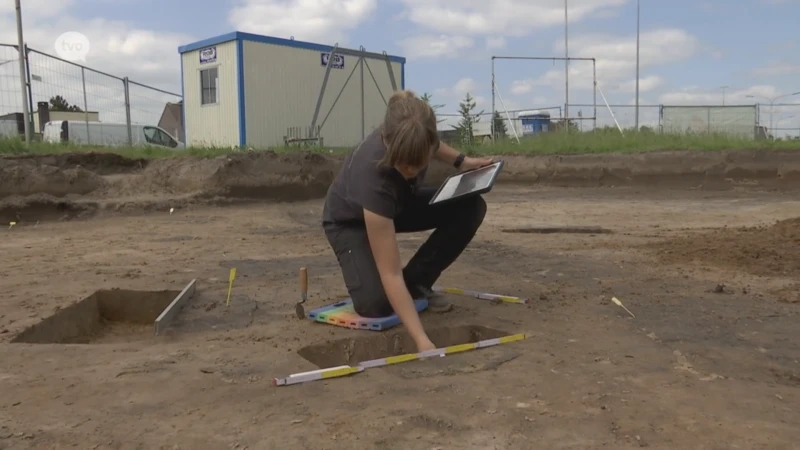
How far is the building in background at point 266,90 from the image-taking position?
1709 centimetres

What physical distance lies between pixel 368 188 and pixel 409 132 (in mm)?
370

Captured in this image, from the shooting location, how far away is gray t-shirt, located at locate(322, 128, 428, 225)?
3.10 m

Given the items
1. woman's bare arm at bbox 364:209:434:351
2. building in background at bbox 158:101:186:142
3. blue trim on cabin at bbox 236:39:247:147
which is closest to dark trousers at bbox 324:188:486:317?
woman's bare arm at bbox 364:209:434:351

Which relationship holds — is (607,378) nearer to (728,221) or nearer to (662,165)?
(728,221)

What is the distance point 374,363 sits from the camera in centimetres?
280

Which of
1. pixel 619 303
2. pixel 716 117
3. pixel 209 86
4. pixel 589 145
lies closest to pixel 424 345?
pixel 619 303

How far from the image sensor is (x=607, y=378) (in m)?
2.59

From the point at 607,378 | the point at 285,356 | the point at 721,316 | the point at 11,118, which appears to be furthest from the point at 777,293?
the point at 11,118

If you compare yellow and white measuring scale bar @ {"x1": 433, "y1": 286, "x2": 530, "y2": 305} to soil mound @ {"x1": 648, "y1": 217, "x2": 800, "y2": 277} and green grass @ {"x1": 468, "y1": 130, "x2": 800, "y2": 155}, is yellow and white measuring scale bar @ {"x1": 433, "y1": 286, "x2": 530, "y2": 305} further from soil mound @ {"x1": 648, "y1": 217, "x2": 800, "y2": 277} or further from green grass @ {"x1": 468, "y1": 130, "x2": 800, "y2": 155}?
green grass @ {"x1": 468, "y1": 130, "x2": 800, "y2": 155}

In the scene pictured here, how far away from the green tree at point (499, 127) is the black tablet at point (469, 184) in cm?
1565

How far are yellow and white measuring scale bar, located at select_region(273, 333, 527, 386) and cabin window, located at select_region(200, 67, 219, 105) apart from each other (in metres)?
16.0

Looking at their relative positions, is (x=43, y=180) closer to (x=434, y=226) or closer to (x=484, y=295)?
(x=434, y=226)

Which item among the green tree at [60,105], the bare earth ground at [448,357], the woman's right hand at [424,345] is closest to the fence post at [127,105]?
the green tree at [60,105]

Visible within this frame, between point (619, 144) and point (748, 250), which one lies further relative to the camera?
point (619, 144)
